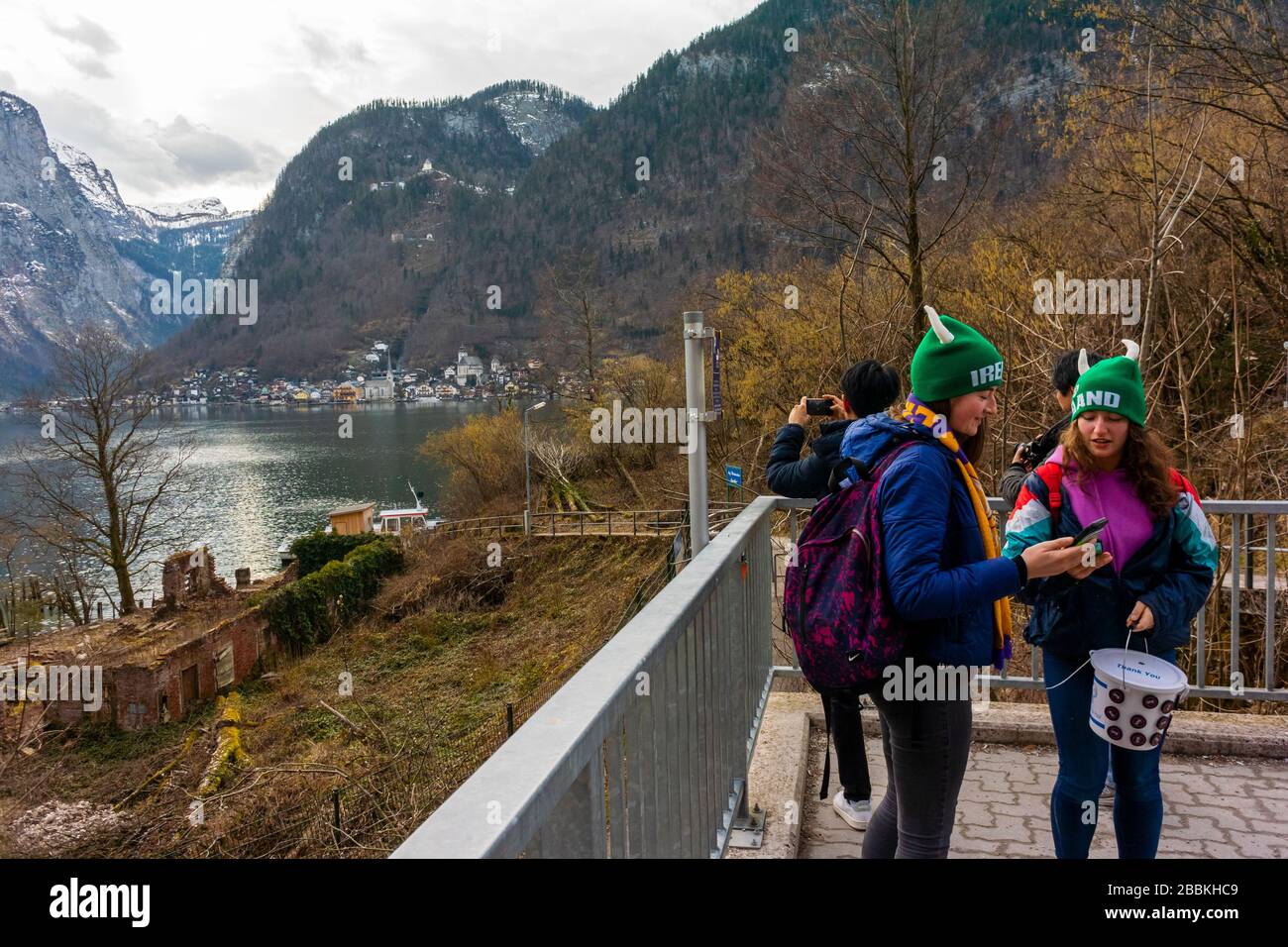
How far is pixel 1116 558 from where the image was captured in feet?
9.21

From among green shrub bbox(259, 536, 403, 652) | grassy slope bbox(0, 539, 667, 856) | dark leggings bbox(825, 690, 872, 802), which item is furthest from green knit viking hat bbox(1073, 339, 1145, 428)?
green shrub bbox(259, 536, 403, 652)

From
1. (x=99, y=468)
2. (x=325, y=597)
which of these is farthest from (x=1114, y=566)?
(x=99, y=468)

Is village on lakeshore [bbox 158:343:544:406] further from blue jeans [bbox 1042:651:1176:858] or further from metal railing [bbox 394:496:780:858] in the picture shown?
blue jeans [bbox 1042:651:1176:858]

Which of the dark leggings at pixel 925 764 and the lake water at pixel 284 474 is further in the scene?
the lake water at pixel 284 474

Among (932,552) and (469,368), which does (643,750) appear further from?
(469,368)

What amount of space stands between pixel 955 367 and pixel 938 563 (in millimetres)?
598

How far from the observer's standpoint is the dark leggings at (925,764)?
2479mm

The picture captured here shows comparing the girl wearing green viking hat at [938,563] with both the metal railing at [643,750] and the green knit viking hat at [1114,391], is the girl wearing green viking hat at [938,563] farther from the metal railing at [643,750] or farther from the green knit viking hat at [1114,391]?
the metal railing at [643,750]

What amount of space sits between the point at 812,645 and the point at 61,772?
29.0 metres

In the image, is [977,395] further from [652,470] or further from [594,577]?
[652,470]

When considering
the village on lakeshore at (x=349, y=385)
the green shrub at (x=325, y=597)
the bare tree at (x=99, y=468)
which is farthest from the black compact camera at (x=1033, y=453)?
the village on lakeshore at (x=349, y=385)

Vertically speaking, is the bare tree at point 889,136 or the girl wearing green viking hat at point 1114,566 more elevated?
the bare tree at point 889,136

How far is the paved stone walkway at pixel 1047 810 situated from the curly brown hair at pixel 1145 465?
5.49 feet

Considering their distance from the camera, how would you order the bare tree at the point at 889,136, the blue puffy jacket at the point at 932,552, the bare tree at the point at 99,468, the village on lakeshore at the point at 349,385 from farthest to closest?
the village on lakeshore at the point at 349,385, the bare tree at the point at 99,468, the bare tree at the point at 889,136, the blue puffy jacket at the point at 932,552
